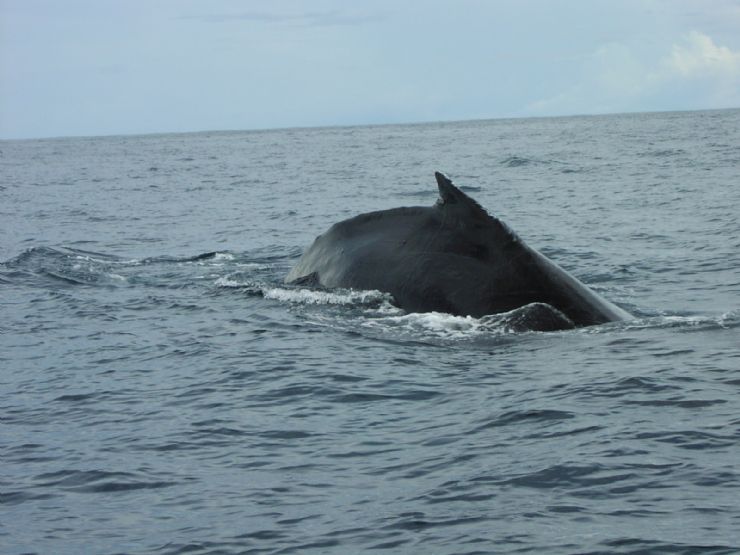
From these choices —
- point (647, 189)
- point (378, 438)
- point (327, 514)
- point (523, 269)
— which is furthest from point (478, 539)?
point (647, 189)

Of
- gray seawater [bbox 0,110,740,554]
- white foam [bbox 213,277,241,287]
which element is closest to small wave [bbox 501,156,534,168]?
gray seawater [bbox 0,110,740,554]

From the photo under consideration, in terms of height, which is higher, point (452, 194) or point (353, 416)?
point (452, 194)

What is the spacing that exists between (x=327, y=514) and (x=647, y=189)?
99.9 ft

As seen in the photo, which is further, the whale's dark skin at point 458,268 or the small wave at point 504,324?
the whale's dark skin at point 458,268

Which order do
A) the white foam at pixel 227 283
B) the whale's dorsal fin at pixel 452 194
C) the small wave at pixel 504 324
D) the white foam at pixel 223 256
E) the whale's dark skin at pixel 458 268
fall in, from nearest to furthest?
the small wave at pixel 504 324
the whale's dark skin at pixel 458 268
the whale's dorsal fin at pixel 452 194
the white foam at pixel 227 283
the white foam at pixel 223 256

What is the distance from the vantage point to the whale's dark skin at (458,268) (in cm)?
1168

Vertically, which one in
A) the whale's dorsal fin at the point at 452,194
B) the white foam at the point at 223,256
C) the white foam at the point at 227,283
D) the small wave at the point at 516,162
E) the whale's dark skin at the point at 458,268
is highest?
the small wave at the point at 516,162

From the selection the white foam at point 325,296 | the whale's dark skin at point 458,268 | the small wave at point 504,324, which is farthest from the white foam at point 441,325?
the white foam at point 325,296

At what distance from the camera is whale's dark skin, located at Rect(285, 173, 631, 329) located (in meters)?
11.7

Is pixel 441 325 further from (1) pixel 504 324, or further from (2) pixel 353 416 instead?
(2) pixel 353 416

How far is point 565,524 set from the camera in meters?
6.48

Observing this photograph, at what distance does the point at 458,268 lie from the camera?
39.7 feet

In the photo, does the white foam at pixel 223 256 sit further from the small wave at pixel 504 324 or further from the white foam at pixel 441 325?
the small wave at pixel 504 324

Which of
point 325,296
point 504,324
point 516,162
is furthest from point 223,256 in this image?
point 516,162
